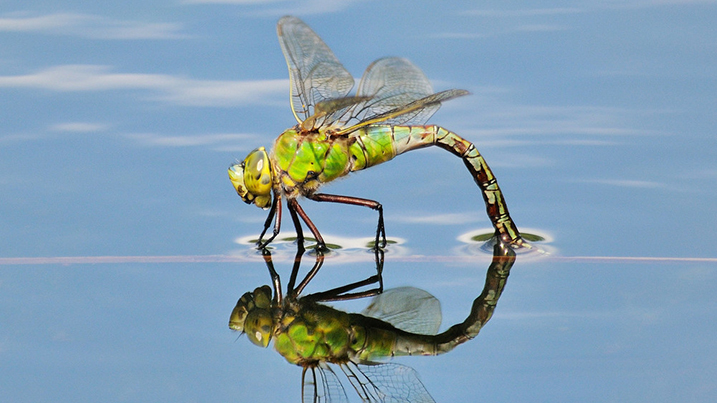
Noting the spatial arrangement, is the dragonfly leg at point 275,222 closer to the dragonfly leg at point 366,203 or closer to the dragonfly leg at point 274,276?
the dragonfly leg at point 274,276

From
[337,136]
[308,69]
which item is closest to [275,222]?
[337,136]

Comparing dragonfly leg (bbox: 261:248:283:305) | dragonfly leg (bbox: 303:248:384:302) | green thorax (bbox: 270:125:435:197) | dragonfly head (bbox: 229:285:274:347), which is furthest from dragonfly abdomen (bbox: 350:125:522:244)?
dragonfly head (bbox: 229:285:274:347)

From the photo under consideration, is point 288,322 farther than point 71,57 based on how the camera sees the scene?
No

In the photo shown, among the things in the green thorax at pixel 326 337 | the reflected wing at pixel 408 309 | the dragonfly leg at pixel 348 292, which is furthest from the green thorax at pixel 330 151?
the green thorax at pixel 326 337

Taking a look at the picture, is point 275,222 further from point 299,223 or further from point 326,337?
point 326,337

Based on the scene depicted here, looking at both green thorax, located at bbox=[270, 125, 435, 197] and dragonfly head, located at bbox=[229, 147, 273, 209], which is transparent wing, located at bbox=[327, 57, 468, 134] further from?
dragonfly head, located at bbox=[229, 147, 273, 209]

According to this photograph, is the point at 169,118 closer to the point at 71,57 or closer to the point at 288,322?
the point at 71,57

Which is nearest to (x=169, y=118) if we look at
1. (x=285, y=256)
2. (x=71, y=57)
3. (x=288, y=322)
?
(x=71, y=57)
